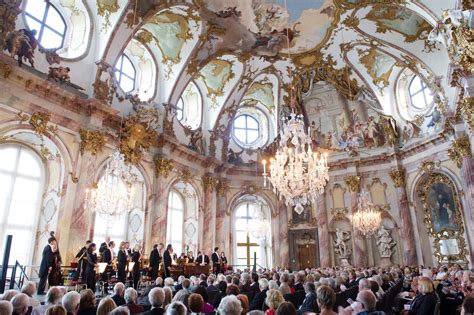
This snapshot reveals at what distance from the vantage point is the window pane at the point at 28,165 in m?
12.0

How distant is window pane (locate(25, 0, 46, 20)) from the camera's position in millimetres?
11180

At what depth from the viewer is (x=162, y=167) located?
15094mm

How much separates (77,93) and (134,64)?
4051 millimetres

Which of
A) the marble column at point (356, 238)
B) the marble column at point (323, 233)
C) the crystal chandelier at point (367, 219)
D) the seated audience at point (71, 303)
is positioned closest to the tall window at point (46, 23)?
the seated audience at point (71, 303)

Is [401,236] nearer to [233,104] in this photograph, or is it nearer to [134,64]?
[233,104]

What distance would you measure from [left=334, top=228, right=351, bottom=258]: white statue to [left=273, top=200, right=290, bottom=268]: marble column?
8.65 ft

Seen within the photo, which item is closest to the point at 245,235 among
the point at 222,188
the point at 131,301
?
the point at 222,188

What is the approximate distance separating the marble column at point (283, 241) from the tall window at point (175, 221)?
5.49m

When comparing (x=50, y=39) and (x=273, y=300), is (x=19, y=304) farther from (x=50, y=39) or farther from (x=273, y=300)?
(x=50, y=39)

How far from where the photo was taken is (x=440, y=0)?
11914 millimetres

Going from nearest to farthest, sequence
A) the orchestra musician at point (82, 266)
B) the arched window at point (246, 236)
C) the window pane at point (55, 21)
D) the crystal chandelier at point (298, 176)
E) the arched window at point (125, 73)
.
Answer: the orchestra musician at point (82, 266) < the crystal chandelier at point (298, 176) < the window pane at point (55, 21) < the arched window at point (125, 73) < the arched window at point (246, 236)

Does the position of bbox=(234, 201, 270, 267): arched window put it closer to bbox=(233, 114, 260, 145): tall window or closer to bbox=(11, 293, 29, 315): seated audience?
bbox=(233, 114, 260, 145): tall window

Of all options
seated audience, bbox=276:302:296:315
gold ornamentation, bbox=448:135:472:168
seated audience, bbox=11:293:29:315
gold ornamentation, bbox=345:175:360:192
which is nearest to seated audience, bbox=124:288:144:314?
seated audience, bbox=11:293:29:315

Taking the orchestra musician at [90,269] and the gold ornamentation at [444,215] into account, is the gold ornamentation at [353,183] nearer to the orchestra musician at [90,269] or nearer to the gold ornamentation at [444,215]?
the gold ornamentation at [444,215]
